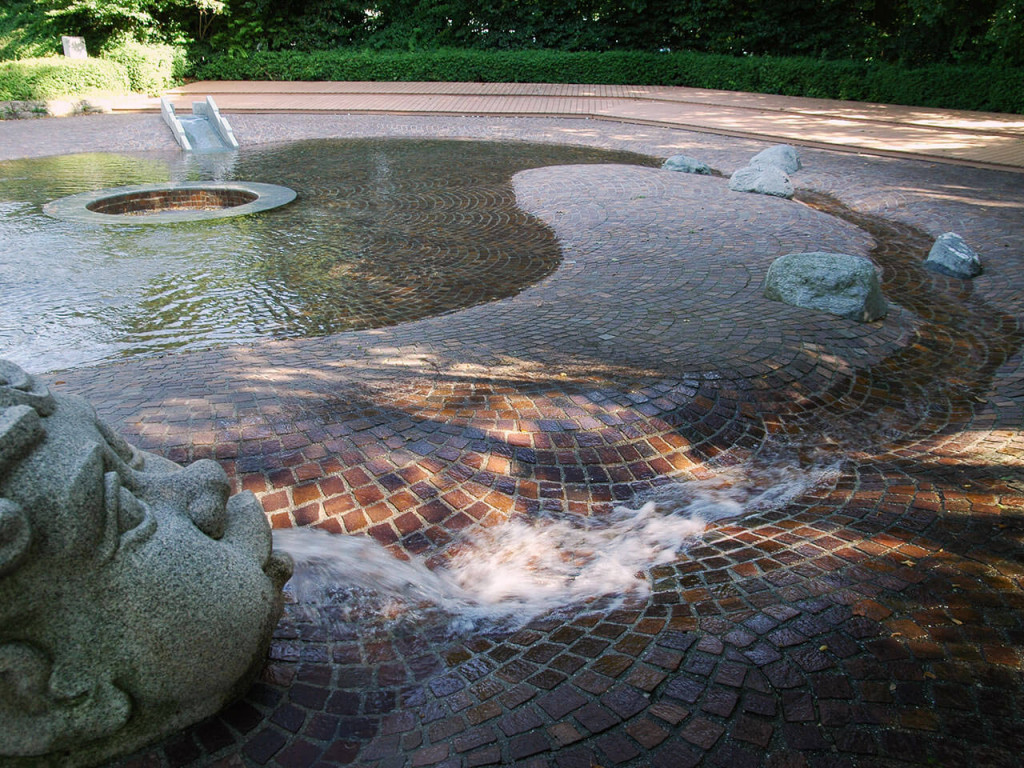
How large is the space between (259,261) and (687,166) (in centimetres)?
824

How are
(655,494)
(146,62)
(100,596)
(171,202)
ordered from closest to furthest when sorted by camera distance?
(100,596)
(655,494)
(171,202)
(146,62)

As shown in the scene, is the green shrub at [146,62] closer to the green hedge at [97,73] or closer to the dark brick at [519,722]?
the green hedge at [97,73]

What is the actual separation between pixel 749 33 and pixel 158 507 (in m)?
28.7

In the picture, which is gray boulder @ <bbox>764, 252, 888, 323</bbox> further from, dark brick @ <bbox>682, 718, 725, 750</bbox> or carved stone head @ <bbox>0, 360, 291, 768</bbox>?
carved stone head @ <bbox>0, 360, 291, 768</bbox>

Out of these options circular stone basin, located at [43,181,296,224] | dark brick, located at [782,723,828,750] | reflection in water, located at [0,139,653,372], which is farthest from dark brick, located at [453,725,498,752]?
circular stone basin, located at [43,181,296,224]

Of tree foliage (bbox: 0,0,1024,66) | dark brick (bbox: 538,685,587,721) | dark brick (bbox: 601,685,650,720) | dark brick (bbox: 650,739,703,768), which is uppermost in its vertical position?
tree foliage (bbox: 0,0,1024,66)

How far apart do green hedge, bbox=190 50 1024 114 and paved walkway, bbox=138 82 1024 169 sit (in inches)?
25.2

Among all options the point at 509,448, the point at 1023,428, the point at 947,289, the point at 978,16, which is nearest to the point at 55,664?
the point at 509,448

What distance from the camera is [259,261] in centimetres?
895

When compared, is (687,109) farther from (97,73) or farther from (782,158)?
(97,73)

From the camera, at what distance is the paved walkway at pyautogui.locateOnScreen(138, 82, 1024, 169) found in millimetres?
15648

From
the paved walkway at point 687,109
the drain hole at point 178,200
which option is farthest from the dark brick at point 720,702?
the paved walkway at point 687,109

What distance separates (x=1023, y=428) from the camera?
5016 mm

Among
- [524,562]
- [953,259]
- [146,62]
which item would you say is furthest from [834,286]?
[146,62]
